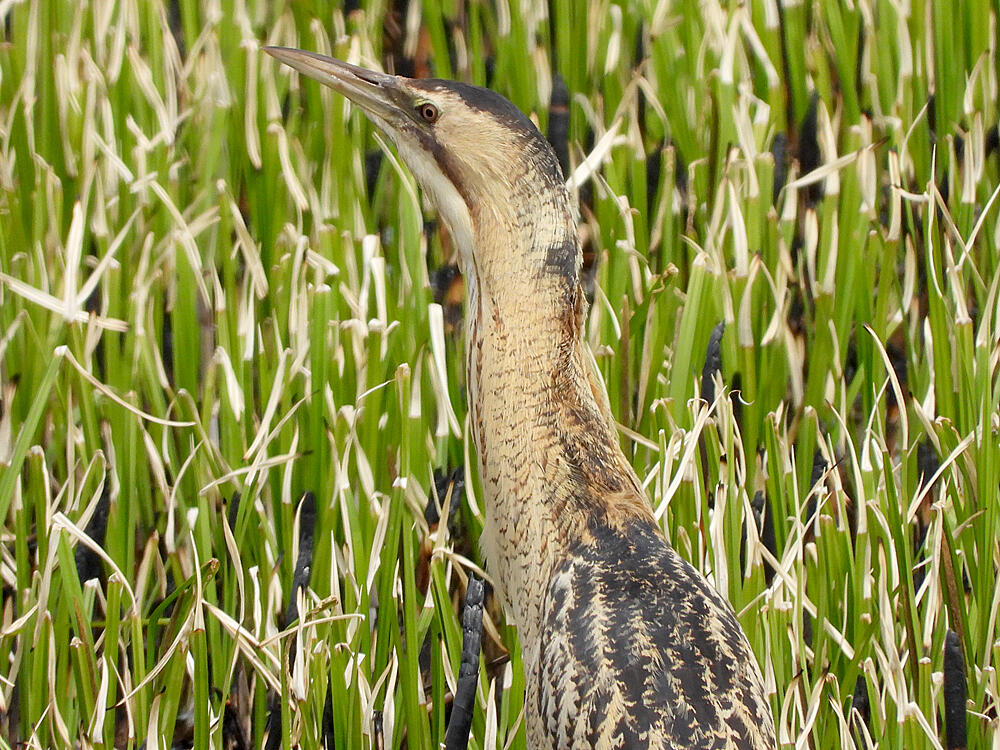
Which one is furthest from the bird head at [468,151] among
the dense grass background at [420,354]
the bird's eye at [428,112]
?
the dense grass background at [420,354]

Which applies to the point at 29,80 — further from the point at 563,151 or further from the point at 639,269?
the point at 639,269

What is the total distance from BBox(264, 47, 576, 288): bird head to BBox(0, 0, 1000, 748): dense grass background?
27 cm

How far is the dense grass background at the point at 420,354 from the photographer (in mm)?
1613

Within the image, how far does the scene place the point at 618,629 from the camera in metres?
Answer: 1.35

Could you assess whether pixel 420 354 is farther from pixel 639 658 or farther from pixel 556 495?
pixel 639 658

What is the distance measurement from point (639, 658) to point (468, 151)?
21.3 inches

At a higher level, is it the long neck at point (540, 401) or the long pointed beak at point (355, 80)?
the long pointed beak at point (355, 80)

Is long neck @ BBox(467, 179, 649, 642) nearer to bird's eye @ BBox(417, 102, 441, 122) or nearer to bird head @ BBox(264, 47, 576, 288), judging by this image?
bird head @ BBox(264, 47, 576, 288)

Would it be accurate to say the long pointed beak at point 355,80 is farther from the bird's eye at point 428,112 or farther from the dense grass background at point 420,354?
A: the dense grass background at point 420,354

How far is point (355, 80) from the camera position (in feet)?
5.20

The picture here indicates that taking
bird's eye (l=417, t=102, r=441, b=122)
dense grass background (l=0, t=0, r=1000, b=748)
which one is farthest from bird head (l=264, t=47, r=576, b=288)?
dense grass background (l=0, t=0, r=1000, b=748)

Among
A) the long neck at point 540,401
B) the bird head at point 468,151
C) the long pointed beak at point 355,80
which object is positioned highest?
the long pointed beak at point 355,80

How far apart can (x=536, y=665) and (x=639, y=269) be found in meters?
0.74

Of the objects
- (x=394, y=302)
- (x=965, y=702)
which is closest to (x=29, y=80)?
(x=394, y=302)
